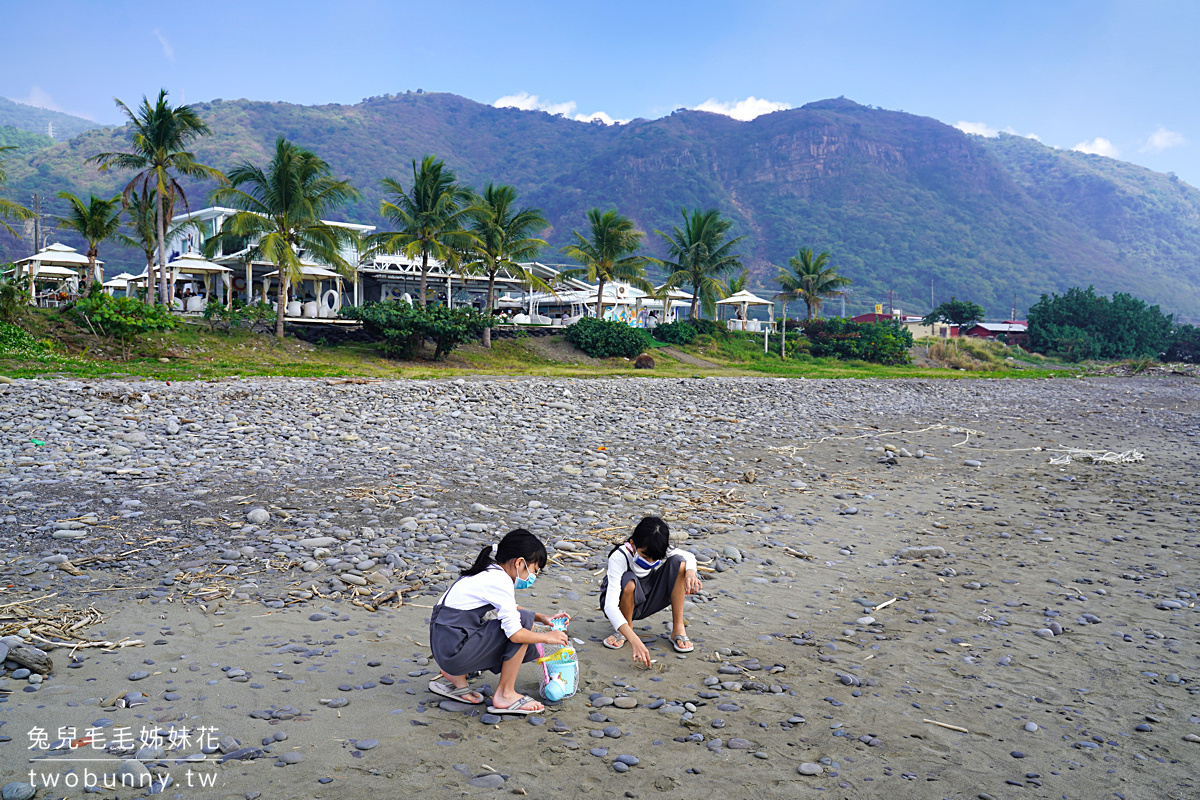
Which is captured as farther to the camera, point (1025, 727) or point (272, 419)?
point (272, 419)

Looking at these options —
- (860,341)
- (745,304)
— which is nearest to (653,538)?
(745,304)

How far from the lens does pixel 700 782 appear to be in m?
3.39

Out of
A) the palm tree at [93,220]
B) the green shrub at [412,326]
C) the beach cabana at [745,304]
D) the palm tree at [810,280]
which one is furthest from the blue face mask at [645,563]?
the palm tree at [810,280]

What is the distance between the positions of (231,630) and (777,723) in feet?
11.1

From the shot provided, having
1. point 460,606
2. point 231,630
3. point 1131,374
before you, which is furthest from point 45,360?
point 1131,374

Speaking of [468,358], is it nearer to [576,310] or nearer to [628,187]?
[576,310]

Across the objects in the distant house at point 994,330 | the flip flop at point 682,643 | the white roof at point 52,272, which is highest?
the distant house at point 994,330

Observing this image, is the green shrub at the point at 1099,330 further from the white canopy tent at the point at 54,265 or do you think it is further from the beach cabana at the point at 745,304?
the white canopy tent at the point at 54,265

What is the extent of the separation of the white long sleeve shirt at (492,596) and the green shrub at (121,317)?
67.7 feet

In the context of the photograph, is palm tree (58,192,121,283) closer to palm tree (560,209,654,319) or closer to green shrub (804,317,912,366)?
palm tree (560,209,654,319)

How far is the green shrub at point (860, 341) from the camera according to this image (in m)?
41.6

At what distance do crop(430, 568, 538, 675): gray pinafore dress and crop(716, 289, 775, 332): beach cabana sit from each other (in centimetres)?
3765

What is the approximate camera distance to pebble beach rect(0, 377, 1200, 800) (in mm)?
3461

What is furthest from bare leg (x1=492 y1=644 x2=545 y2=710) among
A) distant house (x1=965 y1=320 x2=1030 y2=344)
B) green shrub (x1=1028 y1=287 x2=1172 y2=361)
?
distant house (x1=965 y1=320 x2=1030 y2=344)
